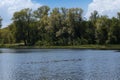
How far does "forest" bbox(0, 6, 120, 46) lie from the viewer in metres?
148

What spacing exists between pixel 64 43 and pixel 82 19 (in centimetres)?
1337

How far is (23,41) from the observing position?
170 meters

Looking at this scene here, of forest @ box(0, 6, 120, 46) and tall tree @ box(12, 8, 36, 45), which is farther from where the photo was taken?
tall tree @ box(12, 8, 36, 45)

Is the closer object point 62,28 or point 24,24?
point 62,28

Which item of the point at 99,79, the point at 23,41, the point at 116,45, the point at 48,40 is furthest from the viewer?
the point at 23,41

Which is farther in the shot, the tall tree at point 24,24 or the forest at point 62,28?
the tall tree at point 24,24

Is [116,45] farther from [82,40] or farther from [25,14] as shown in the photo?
[25,14]

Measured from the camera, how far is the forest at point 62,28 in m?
148

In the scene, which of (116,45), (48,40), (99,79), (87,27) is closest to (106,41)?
(116,45)

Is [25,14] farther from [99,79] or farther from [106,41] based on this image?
[99,79]

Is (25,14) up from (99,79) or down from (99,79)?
up

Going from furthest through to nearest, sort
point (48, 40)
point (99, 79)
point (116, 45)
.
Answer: point (48, 40) < point (116, 45) < point (99, 79)

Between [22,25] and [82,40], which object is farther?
[22,25]

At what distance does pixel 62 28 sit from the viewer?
151 m
